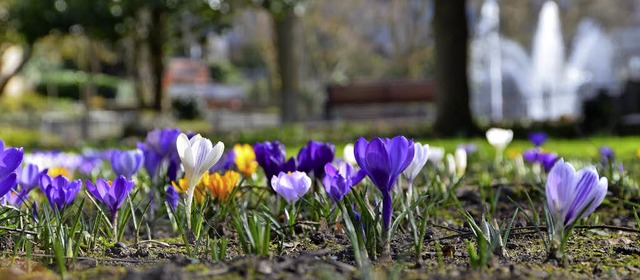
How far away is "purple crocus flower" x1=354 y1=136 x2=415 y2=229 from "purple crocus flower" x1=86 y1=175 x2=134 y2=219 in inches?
26.2

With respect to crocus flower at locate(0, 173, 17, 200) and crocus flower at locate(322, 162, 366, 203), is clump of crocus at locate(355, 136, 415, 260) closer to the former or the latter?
crocus flower at locate(322, 162, 366, 203)

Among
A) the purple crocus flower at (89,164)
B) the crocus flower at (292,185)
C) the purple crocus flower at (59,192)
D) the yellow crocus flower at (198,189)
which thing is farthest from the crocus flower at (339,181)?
the purple crocus flower at (89,164)

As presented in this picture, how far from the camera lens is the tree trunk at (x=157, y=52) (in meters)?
14.1

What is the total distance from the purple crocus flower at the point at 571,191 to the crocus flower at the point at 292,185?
63 cm

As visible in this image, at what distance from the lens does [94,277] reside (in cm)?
137

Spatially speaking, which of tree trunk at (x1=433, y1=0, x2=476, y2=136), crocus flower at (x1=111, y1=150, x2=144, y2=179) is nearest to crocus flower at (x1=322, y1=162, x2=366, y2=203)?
crocus flower at (x1=111, y1=150, x2=144, y2=179)

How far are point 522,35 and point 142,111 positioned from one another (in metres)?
24.5

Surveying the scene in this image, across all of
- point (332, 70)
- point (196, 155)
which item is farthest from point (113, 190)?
point (332, 70)

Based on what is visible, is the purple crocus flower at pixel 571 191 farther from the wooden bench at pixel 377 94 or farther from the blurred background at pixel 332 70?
the wooden bench at pixel 377 94

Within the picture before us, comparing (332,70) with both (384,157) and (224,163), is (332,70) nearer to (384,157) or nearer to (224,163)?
(224,163)

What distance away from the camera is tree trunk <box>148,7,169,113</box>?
14086 mm

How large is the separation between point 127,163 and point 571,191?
1.43m

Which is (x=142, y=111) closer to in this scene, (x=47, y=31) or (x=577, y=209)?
(x=47, y=31)

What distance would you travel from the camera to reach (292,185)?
1998 millimetres
